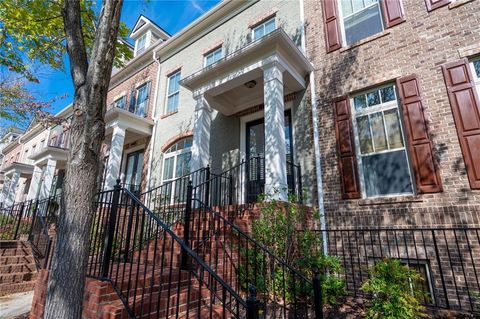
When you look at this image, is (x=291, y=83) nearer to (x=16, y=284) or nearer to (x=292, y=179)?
(x=292, y=179)

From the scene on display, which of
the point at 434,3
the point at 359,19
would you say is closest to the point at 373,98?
the point at 434,3

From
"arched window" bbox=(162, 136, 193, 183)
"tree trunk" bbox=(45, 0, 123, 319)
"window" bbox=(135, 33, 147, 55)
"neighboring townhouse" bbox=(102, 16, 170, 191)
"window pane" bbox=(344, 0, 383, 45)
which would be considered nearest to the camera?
"tree trunk" bbox=(45, 0, 123, 319)

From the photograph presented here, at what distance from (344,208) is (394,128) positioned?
1.96 m

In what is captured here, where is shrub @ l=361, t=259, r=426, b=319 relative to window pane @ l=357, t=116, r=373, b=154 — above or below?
below

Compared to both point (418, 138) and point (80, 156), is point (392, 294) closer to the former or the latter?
point (418, 138)

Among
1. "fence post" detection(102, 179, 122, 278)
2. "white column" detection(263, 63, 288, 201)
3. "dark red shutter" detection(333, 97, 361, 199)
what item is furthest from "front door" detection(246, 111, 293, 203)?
"fence post" detection(102, 179, 122, 278)

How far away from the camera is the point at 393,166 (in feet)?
17.2

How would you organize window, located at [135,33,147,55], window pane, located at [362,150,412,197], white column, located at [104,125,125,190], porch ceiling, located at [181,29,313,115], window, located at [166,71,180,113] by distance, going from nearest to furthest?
window pane, located at [362,150,412,197] → porch ceiling, located at [181,29,313,115] → white column, located at [104,125,125,190] → window, located at [166,71,180,113] → window, located at [135,33,147,55]

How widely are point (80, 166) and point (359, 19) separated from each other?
714 cm

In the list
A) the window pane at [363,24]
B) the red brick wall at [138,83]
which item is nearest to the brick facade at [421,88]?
the window pane at [363,24]

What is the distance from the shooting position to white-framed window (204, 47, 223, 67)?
31.5ft

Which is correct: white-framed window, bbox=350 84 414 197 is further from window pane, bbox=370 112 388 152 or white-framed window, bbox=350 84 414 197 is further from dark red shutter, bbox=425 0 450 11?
dark red shutter, bbox=425 0 450 11

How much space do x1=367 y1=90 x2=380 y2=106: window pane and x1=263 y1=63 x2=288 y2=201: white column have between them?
6.64ft

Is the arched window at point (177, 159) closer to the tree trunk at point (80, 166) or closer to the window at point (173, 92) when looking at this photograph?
the window at point (173, 92)
